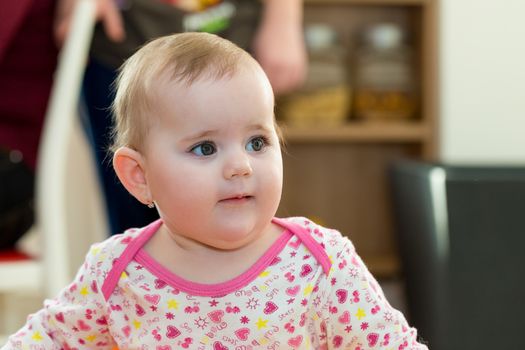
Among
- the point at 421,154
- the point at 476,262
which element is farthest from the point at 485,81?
the point at 476,262

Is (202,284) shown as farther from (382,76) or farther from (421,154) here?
(421,154)

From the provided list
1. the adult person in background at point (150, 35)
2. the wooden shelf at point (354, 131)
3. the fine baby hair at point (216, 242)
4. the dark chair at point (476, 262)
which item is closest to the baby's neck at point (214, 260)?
the fine baby hair at point (216, 242)

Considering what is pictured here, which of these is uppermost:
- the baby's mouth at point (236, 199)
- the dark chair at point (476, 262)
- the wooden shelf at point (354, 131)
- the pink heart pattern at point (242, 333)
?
the baby's mouth at point (236, 199)

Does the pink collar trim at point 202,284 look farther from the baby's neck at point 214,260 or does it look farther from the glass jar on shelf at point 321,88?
the glass jar on shelf at point 321,88

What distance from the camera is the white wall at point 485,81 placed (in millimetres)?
3053

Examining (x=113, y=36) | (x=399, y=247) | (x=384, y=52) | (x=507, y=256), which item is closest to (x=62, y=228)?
(x=113, y=36)

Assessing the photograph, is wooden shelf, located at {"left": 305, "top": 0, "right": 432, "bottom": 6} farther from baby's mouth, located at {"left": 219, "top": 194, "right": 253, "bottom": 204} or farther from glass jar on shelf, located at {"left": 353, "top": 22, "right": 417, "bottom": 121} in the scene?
baby's mouth, located at {"left": 219, "top": 194, "right": 253, "bottom": 204}

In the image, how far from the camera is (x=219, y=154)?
2.55 ft

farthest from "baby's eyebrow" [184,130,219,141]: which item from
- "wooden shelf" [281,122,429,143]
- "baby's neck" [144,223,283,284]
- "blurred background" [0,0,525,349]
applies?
"wooden shelf" [281,122,429,143]

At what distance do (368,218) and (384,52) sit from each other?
68 centimetres

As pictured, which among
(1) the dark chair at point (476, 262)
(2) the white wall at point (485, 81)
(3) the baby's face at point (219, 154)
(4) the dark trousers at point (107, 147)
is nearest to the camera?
(3) the baby's face at point (219, 154)

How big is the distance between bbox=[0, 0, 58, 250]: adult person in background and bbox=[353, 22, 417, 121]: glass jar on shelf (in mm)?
1338

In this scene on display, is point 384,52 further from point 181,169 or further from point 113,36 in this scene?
point 181,169

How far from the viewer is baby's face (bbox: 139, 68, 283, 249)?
0.77 metres
